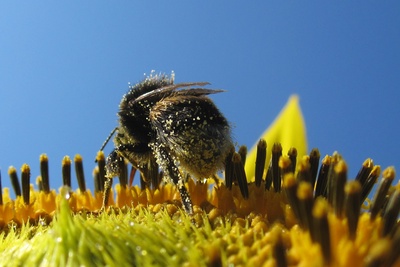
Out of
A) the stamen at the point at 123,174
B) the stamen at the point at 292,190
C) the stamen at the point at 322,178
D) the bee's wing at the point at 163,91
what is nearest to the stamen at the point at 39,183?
the stamen at the point at 123,174

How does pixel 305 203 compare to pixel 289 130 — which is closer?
pixel 305 203

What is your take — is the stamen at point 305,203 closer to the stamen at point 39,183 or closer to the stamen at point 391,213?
the stamen at point 391,213

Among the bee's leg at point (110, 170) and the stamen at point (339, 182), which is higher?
the bee's leg at point (110, 170)

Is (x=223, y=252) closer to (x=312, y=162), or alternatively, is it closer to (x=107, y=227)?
(x=107, y=227)

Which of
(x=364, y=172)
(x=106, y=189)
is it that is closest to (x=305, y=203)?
(x=364, y=172)

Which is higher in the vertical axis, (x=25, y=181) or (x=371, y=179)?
(x=25, y=181)

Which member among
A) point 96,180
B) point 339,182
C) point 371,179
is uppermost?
point 96,180

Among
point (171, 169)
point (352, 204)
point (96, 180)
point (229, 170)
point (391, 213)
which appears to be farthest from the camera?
point (96, 180)

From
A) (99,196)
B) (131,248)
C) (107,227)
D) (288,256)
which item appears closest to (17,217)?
(99,196)

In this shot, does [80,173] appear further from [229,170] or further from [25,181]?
[229,170]
